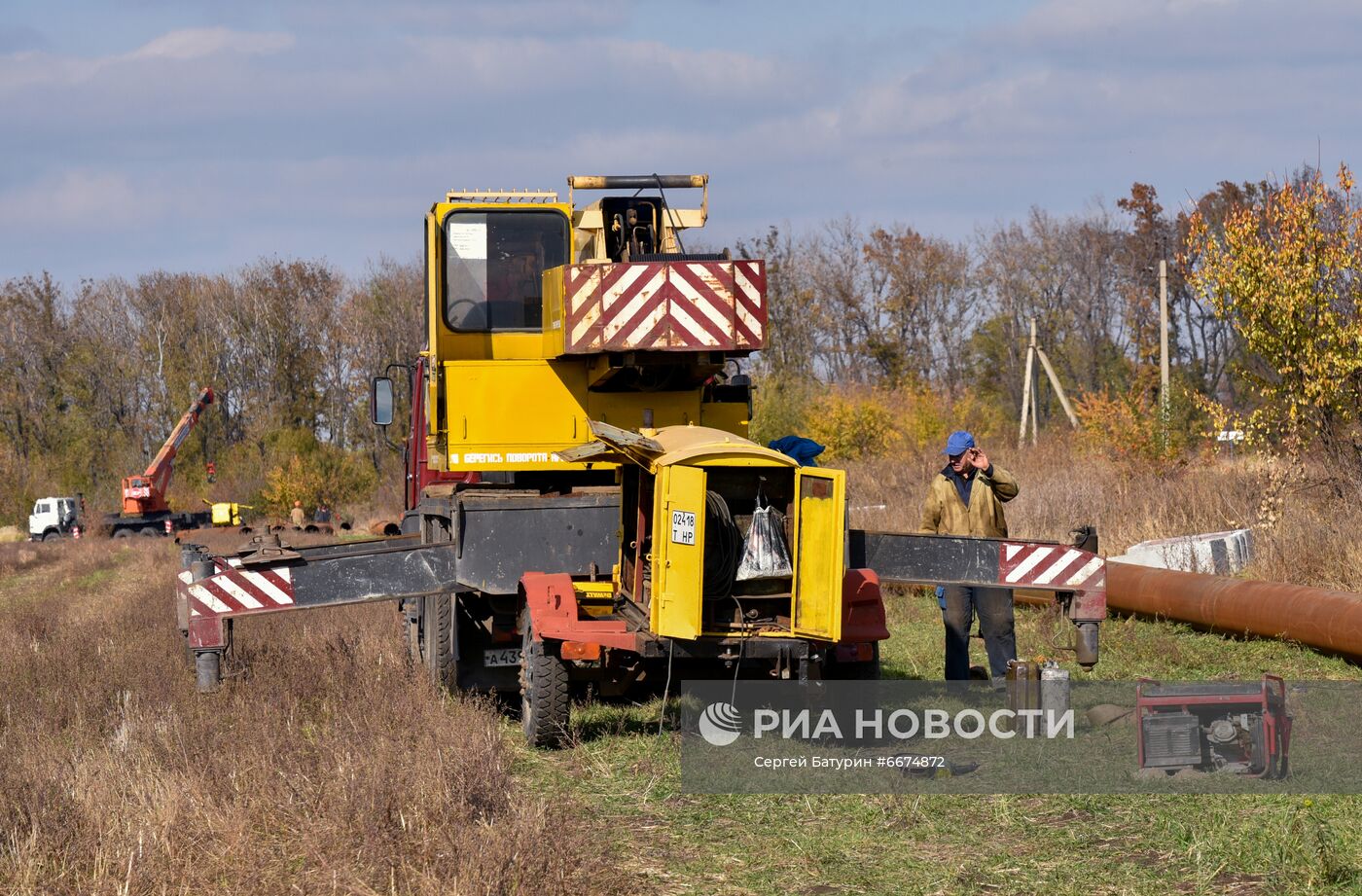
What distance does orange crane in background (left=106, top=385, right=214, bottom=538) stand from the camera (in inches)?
2012

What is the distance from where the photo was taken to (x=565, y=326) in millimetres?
9844

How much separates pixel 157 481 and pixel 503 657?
155 feet

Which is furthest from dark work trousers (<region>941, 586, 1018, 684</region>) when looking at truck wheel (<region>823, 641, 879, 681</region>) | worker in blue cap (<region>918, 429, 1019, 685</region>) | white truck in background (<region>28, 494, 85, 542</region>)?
white truck in background (<region>28, 494, 85, 542</region>)

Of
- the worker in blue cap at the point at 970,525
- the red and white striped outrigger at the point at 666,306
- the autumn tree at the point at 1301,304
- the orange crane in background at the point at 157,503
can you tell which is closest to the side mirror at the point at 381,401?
the red and white striped outrigger at the point at 666,306

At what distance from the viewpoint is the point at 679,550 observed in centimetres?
771

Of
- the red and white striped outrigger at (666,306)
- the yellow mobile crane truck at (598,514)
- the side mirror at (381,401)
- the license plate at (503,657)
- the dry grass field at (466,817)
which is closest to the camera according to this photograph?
the dry grass field at (466,817)

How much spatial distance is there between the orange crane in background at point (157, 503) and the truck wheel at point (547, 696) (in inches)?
1769

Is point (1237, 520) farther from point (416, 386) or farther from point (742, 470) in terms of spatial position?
point (742, 470)

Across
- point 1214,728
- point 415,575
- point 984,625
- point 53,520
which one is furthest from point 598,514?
point 53,520

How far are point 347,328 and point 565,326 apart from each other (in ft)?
179

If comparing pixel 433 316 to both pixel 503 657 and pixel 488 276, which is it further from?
pixel 503 657

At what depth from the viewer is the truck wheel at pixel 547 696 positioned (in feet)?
27.7

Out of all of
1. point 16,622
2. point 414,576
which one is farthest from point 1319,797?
point 16,622

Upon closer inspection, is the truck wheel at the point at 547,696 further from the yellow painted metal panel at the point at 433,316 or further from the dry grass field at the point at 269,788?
the yellow painted metal panel at the point at 433,316
